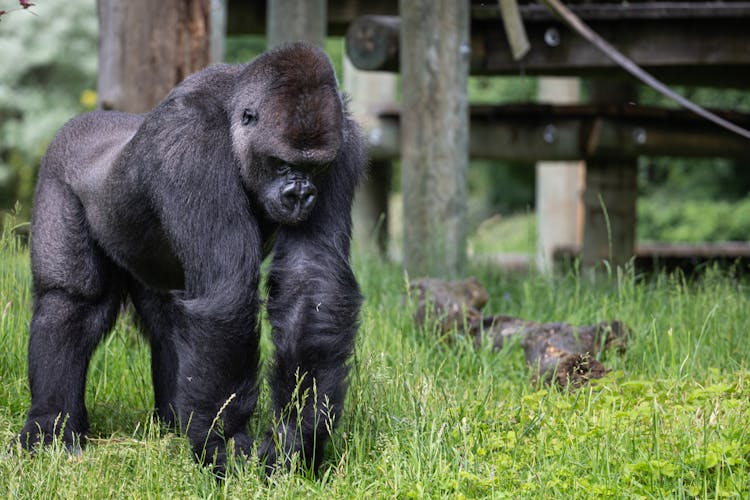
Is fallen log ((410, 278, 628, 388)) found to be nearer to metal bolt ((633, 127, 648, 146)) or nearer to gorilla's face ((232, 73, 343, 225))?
gorilla's face ((232, 73, 343, 225))

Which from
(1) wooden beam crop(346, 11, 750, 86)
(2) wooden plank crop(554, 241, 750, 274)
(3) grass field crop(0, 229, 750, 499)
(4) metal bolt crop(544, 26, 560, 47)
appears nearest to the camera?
(3) grass field crop(0, 229, 750, 499)

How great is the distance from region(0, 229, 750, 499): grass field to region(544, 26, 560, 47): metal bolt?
7.22ft

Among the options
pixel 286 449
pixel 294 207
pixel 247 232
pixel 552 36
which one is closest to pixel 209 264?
pixel 247 232

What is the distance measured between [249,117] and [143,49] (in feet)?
6.57

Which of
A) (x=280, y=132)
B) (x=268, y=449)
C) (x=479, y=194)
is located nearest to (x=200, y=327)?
(x=268, y=449)

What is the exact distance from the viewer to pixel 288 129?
3.15 m

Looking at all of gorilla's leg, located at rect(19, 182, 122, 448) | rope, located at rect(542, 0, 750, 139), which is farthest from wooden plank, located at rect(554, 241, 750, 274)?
gorilla's leg, located at rect(19, 182, 122, 448)

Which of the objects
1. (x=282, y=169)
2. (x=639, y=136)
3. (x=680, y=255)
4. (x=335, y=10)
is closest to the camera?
(x=282, y=169)

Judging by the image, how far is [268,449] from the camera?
3117 mm

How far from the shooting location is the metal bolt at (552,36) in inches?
246

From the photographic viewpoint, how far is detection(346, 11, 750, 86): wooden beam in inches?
240

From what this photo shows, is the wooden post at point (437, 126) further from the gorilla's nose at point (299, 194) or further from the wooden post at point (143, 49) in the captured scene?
the gorilla's nose at point (299, 194)

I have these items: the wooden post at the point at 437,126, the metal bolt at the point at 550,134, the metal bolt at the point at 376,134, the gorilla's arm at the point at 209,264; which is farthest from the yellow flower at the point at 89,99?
the gorilla's arm at the point at 209,264

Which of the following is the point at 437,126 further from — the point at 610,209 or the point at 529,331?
the point at 610,209
